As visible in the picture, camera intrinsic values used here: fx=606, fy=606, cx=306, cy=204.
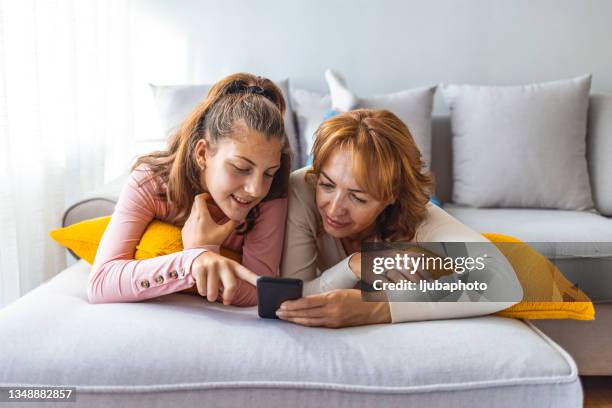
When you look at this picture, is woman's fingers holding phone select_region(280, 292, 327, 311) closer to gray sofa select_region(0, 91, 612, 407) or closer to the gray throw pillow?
gray sofa select_region(0, 91, 612, 407)

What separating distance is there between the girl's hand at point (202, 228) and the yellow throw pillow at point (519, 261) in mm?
45

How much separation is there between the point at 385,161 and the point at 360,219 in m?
0.16

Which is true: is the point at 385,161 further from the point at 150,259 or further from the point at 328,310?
the point at 150,259

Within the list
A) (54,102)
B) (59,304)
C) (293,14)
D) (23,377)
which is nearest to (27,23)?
(54,102)

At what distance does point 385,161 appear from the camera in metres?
1.43

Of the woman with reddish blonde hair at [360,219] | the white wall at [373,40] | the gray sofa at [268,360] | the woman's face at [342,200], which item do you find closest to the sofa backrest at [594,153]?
the white wall at [373,40]

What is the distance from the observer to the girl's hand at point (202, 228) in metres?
1.44

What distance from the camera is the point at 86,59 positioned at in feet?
7.88

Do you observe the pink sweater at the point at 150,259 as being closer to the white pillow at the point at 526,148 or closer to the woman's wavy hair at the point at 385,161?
the woman's wavy hair at the point at 385,161

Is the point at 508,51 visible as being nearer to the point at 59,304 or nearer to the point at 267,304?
the point at 267,304

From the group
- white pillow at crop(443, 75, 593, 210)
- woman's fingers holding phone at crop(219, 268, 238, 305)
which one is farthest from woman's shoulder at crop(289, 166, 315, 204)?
white pillow at crop(443, 75, 593, 210)

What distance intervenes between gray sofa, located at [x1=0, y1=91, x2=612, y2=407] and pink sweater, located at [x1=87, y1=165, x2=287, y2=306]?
52mm

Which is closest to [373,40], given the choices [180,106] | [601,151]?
[180,106]

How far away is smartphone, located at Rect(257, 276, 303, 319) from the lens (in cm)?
126
